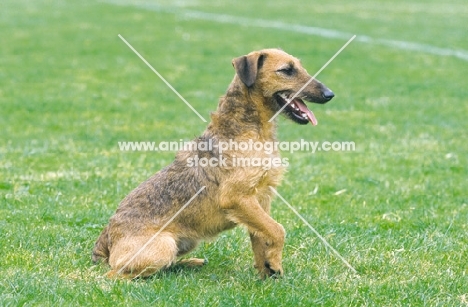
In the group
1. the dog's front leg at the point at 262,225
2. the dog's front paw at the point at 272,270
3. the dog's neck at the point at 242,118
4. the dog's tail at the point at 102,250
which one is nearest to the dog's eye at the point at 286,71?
the dog's neck at the point at 242,118

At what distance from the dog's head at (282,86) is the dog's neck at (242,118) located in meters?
0.06

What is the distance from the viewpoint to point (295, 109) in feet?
20.0

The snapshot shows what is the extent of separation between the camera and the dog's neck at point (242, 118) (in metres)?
5.97

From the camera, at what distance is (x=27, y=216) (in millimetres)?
7258

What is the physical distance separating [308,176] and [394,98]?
582 cm

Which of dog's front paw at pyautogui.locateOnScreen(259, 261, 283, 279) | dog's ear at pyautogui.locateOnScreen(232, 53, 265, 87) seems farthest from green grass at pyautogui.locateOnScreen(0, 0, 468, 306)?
dog's ear at pyautogui.locateOnScreen(232, 53, 265, 87)

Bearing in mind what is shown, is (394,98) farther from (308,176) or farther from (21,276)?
(21,276)

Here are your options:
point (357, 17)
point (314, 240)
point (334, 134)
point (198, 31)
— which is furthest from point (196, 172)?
point (357, 17)

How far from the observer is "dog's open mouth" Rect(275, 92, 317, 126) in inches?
239

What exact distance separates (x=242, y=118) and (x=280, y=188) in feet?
8.84

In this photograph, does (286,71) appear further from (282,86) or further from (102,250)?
(102,250)

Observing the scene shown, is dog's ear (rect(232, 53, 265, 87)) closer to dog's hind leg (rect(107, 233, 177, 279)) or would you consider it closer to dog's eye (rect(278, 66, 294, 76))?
dog's eye (rect(278, 66, 294, 76))

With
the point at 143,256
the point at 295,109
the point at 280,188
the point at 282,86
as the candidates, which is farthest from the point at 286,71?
the point at 280,188

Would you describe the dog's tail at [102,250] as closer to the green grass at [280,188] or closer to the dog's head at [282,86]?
the green grass at [280,188]
